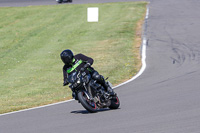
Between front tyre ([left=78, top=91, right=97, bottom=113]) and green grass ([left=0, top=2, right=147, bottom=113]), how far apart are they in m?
3.58

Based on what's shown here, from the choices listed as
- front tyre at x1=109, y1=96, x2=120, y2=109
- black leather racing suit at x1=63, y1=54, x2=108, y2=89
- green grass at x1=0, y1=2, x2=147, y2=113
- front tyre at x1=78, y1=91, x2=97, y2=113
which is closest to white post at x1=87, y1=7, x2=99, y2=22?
green grass at x1=0, y1=2, x2=147, y2=113

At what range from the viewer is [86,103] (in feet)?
34.7

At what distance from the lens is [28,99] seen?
50.8ft

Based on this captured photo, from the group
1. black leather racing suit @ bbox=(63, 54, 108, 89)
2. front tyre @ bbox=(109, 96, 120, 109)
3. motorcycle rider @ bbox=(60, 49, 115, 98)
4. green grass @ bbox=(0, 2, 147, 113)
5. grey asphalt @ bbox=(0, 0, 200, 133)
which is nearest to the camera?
grey asphalt @ bbox=(0, 0, 200, 133)

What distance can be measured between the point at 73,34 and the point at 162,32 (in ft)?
23.3

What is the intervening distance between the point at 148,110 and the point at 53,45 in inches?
782

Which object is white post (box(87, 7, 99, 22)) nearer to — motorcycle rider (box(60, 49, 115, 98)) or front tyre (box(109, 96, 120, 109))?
front tyre (box(109, 96, 120, 109))

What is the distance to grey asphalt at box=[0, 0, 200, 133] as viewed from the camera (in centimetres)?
896

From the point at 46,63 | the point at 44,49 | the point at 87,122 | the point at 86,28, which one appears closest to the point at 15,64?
the point at 46,63

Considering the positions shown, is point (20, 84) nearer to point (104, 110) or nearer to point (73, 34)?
point (104, 110)

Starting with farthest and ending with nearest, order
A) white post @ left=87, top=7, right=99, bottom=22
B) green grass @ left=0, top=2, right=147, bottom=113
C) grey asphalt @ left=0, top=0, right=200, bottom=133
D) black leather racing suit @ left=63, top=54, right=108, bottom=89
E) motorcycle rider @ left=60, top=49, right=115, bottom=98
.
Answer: white post @ left=87, top=7, right=99, bottom=22 → green grass @ left=0, top=2, right=147, bottom=113 → black leather racing suit @ left=63, top=54, right=108, bottom=89 → motorcycle rider @ left=60, top=49, right=115, bottom=98 → grey asphalt @ left=0, top=0, right=200, bottom=133

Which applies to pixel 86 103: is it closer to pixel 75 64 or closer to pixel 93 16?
pixel 75 64

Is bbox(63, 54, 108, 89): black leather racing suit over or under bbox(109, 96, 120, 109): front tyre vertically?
over

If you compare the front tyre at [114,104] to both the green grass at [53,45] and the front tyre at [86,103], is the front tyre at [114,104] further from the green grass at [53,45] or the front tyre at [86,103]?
the green grass at [53,45]
